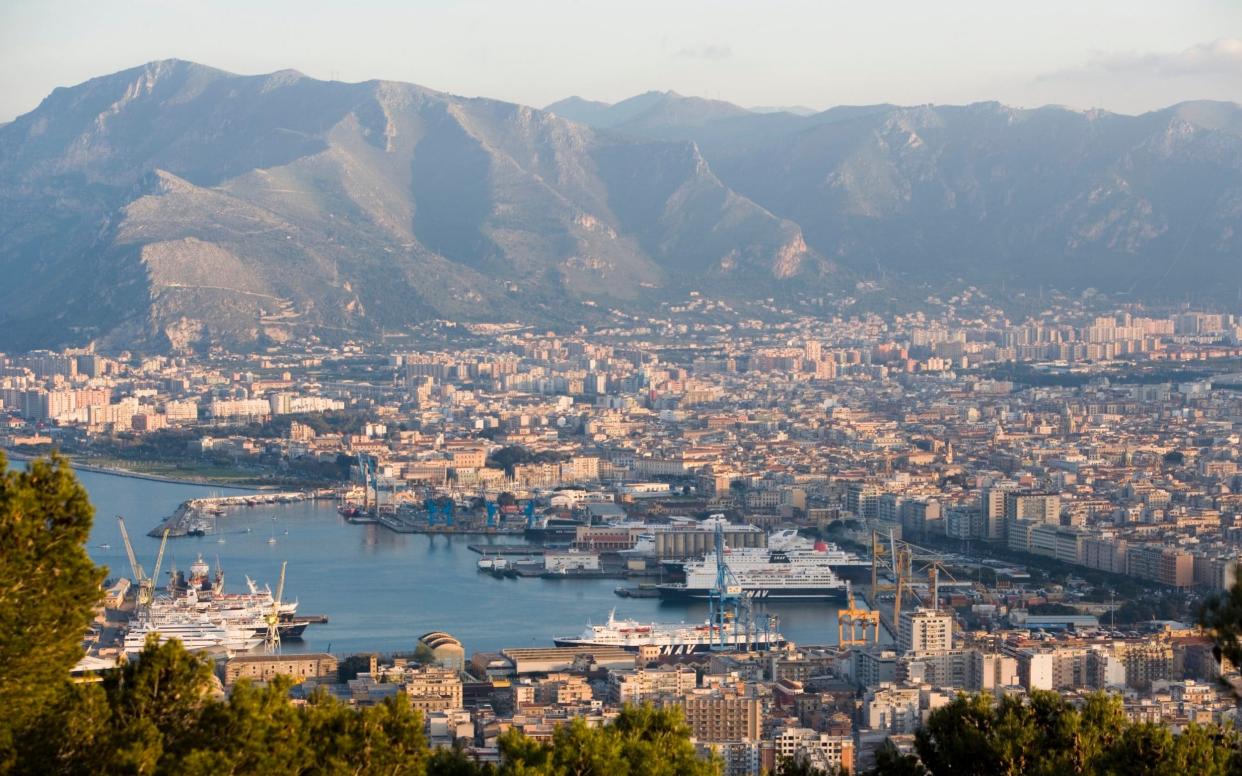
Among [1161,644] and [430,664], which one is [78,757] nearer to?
[430,664]

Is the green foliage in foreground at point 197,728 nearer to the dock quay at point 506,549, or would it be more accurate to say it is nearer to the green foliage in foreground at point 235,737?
the green foliage in foreground at point 235,737

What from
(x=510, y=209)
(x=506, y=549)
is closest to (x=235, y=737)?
(x=506, y=549)

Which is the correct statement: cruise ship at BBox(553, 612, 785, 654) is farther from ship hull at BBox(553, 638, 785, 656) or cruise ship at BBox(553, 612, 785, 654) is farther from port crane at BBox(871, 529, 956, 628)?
port crane at BBox(871, 529, 956, 628)

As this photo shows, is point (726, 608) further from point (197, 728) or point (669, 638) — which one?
point (197, 728)

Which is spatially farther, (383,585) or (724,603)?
(383,585)

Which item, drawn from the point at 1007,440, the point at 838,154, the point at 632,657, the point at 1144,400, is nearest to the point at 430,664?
the point at 632,657

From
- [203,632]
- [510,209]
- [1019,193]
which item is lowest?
[203,632]

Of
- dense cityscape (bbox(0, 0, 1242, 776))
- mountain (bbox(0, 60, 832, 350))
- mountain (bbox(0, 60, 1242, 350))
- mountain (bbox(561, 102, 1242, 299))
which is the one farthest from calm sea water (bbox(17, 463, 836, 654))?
mountain (bbox(561, 102, 1242, 299))
